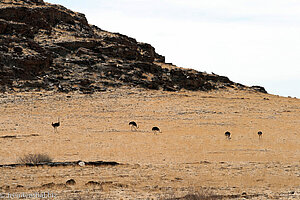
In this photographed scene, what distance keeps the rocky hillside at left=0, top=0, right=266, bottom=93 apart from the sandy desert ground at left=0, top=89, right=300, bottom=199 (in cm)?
423

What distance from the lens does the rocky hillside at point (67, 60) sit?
184 ft

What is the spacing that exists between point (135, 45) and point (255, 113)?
33.8 meters

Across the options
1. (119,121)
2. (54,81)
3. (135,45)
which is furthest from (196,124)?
(135,45)

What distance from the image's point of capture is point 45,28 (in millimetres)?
69000

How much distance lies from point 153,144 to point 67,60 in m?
39.6

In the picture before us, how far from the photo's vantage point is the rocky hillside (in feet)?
184

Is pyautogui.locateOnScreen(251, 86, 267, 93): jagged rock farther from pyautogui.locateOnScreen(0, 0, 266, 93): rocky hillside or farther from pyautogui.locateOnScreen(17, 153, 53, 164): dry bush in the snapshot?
pyautogui.locateOnScreen(17, 153, 53, 164): dry bush

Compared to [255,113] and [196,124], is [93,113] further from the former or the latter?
[255,113]

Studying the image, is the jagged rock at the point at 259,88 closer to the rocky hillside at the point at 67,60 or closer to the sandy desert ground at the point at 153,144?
the rocky hillside at the point at 67,60

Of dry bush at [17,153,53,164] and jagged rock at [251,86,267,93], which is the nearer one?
dry bush at [17,153,53,164]

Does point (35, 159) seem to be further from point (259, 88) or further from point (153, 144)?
point (259, 88)

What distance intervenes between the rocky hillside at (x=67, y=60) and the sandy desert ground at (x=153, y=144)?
4.23 meters

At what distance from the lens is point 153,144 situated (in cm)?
2548

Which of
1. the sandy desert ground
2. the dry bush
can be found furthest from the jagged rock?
the dry bush
